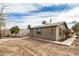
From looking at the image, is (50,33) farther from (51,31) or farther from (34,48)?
(34,48)

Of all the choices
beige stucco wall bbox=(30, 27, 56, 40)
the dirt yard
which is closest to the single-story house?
beige stucco wall bbox=(30, 27, 56, 40)

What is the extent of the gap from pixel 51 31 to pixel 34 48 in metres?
0.35

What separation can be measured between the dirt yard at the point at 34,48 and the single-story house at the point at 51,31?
0.34ft

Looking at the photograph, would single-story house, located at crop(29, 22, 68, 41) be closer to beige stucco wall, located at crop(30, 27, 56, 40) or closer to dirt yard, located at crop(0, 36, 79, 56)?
beige stucco wall, located at crop(30, 27, 56, 40)

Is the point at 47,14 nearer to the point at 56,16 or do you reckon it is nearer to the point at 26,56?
the point at 56,16

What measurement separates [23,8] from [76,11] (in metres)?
0.77

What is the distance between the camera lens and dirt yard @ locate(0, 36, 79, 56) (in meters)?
2.79

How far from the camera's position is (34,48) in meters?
2.85

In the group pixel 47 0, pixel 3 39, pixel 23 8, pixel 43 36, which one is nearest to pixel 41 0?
pixel 47 0

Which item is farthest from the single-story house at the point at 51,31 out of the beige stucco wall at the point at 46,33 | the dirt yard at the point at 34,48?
the dirt yard at the point at 34,48

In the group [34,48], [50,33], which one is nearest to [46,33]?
[50,33]

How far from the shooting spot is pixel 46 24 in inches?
110

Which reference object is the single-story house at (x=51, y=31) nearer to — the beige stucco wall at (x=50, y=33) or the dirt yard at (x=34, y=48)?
the beige stucco wall at (x=50, y=33)

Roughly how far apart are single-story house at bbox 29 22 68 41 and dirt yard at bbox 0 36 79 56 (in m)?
0.10
